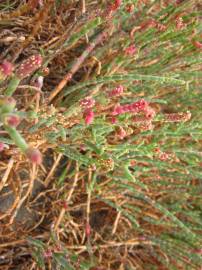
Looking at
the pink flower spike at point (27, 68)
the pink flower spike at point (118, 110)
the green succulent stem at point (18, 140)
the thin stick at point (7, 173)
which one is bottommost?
the thin stick at point (7, 173)

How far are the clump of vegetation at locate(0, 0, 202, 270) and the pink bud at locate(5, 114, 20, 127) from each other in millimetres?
421

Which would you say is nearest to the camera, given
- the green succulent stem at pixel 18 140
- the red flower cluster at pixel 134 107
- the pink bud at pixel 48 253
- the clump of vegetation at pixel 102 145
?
the green succulent stem at pixel 18 140

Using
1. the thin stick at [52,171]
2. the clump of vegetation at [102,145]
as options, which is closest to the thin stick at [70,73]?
the clump of vegetation at [102,145]

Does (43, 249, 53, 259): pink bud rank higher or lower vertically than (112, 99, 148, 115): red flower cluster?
lower

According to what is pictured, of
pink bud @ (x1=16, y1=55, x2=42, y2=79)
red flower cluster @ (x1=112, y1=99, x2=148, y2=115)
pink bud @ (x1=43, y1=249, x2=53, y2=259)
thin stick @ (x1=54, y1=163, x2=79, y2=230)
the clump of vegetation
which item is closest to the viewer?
pink bud @ (x1=16, y1=55, x2=42, y2=79)

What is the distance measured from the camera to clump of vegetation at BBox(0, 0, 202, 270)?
1.24m

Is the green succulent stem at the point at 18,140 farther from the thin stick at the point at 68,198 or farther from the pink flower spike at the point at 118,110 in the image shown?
the thin stick at the point at 68,198

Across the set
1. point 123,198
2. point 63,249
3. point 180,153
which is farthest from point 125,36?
point 63,249

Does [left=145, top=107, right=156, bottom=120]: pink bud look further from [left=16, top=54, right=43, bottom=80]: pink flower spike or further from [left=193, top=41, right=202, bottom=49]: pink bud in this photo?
[left=193, top=41, right=202, bottom=49]: pink bud

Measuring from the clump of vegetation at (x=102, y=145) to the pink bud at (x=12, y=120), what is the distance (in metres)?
0.42

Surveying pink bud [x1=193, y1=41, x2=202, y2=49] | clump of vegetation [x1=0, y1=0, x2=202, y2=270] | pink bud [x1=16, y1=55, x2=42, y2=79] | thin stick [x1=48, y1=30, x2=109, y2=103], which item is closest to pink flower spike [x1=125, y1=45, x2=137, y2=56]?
clump of vegetation [x1=0, y1=0, x2=202, y2=270]

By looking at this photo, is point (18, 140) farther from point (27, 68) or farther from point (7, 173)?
point (7, 173)

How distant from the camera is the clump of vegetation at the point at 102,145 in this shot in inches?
48.8

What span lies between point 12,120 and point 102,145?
22.3 inches
